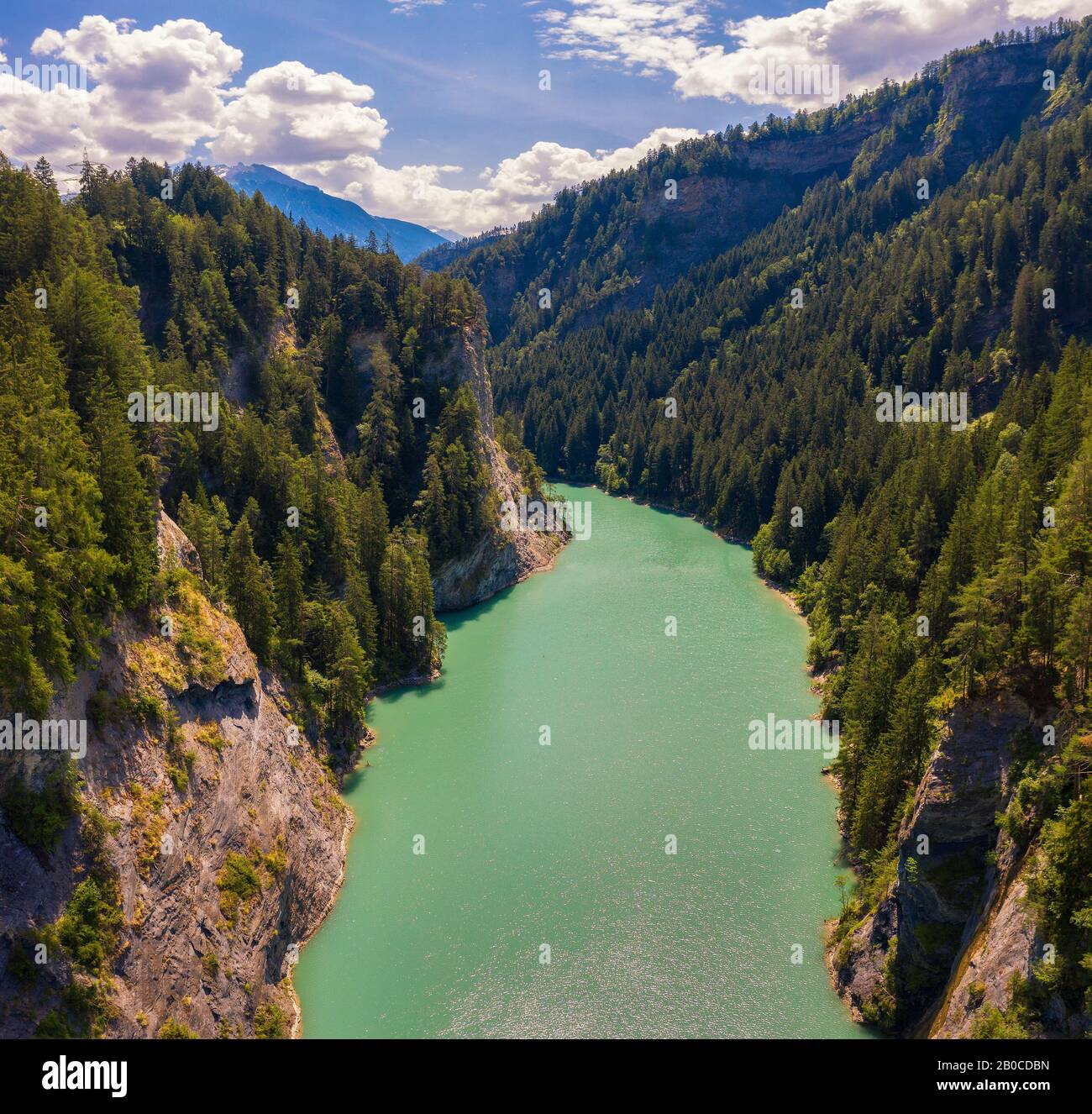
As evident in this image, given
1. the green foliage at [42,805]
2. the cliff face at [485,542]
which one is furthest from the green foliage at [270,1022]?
the cliff face at [485,542]

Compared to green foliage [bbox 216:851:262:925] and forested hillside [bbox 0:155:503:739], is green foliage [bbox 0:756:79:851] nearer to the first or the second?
forested hillside [bbox 0:155:503:739]

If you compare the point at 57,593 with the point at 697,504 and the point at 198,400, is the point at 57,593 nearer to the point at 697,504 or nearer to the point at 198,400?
the point at 198,400

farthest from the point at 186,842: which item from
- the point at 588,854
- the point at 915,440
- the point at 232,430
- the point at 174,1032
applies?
the point at 915,440

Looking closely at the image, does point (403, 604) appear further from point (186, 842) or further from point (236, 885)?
point (186, 842)

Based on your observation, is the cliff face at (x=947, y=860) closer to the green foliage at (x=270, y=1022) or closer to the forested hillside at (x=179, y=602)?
the green foliage at (x=270, y=1022)

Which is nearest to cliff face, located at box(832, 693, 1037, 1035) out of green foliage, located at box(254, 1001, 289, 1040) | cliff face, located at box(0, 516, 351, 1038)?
green foliage, located at box(254, 1001, 289, 1040)

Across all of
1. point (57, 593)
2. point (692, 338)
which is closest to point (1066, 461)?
point (57, 593)
